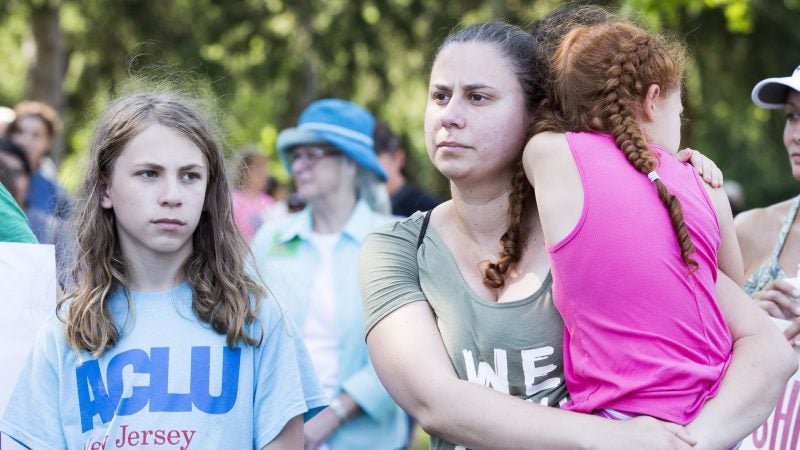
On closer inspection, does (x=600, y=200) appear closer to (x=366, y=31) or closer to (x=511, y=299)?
(x=511, y=299)

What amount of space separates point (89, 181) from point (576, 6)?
5.14 ft

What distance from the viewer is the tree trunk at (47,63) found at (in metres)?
15.3

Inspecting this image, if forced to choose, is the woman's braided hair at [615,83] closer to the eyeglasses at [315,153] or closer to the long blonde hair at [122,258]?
the long blonde hair at [122,258]

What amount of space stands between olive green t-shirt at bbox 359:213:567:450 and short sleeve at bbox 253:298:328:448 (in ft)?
1.19

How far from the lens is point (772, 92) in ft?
13.3

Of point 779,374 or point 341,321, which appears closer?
point 779,374

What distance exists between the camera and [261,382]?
303 centimetres

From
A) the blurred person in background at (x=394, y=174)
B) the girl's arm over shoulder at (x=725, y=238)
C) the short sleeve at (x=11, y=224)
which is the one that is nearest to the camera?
the girl's arm over shoulder at (x=725, y=238)

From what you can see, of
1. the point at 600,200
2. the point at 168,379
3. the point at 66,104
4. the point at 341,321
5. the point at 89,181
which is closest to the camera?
the point at 600,200

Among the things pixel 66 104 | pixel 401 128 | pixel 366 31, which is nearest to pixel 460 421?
pixel 366 31

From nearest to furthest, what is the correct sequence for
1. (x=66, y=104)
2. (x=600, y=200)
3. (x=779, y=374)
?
(x=600, y=200) → (x=779, y=374) → (x=66, y=104)

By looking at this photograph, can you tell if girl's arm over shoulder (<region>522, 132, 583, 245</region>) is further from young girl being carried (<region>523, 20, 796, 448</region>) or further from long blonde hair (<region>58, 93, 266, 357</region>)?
long blonde hair (<region>58, 93, 266, 357</region>)

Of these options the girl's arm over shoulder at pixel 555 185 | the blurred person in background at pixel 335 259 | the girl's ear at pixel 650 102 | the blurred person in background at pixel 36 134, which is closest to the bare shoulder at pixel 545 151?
the girl's arm over shoulder at pixel 555 185

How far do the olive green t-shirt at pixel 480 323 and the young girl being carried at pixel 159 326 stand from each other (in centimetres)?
43
